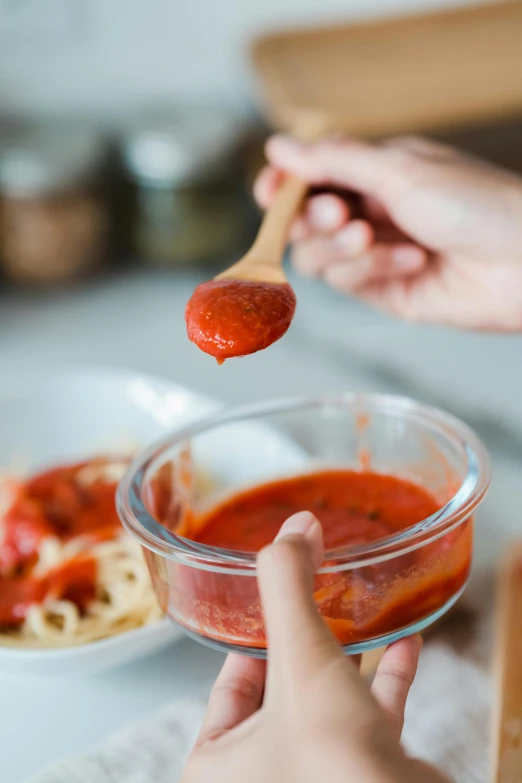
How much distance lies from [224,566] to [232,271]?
1.11ft

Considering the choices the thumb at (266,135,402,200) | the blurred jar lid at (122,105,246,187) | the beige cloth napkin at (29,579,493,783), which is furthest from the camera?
the blurred jar lid at (122,105,246,187)

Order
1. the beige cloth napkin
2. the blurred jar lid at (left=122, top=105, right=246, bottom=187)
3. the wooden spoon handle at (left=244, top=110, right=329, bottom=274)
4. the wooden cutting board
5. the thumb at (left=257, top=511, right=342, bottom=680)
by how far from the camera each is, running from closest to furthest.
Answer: the thumb at (left=257, top=511, right=342, bottom=680)
the beige cloth napkin
the wooden spoon handle at (left=244, top=110, right=329, bottom=274)
the wooden cutting board
the blurred jar lid at (left=122, top=105, right=246, bottom=187)

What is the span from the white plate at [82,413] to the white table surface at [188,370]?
0.20m

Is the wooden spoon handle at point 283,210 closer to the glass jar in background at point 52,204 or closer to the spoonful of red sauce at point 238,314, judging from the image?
the spoonful of red sauce at point 238,314

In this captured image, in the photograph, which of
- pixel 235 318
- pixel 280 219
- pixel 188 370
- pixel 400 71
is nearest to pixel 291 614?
pixel 235 318

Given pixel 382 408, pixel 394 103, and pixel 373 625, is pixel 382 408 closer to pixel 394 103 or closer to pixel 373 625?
pixel 373 625

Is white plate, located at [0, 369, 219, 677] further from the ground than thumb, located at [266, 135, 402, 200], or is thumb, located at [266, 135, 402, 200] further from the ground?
thumb, located at [266, 135, 402, 200]

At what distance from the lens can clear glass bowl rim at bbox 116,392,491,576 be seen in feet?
2.16

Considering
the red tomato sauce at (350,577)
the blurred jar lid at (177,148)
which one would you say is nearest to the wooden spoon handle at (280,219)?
the red tomato sauce at (350,577)

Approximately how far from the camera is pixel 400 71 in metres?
2.02

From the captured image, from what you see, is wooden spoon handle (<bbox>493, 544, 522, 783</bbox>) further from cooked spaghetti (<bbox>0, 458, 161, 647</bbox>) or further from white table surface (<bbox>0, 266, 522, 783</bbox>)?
cooked spaghetti (<bbox>0, 458, 161, 647</bbox>)

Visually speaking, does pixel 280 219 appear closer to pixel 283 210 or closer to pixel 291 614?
pixel 283 210

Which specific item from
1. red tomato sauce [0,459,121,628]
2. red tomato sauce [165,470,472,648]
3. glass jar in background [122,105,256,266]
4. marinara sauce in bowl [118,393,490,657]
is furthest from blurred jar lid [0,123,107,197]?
red tomato sauce [165,470,472,648]

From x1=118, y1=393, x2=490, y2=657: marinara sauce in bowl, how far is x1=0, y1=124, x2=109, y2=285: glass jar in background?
99 centimetres
